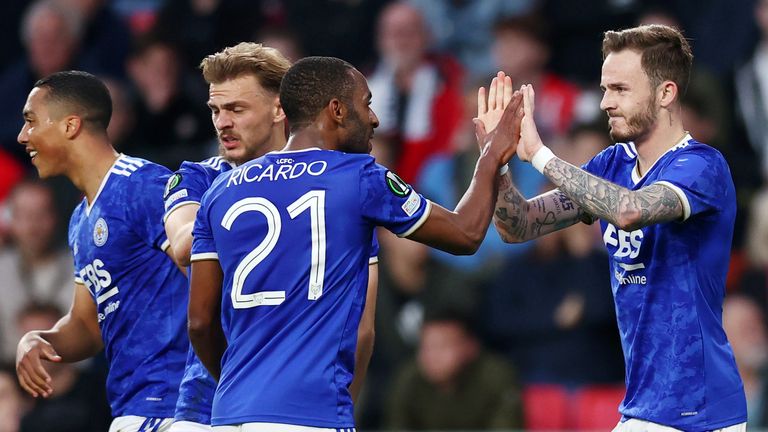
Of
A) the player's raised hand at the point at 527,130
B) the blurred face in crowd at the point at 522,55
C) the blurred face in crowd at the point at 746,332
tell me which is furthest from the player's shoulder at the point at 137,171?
the blurred face in crowd at the point at 522,55

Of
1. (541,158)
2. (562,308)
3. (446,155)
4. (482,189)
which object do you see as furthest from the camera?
(446,155)

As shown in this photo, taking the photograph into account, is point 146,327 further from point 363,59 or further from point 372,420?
point 363,59

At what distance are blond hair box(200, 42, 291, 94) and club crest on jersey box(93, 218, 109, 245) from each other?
849 mm

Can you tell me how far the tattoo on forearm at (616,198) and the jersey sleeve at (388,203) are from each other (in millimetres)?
684

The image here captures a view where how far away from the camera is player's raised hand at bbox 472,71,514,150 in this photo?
5941 millimetres

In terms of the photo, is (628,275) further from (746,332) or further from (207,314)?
(746,332)

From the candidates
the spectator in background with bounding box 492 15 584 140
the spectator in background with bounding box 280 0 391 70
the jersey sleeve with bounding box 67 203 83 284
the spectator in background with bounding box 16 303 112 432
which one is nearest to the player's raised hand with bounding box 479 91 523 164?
the jersey sleeve with bounding box 67 203 83 284

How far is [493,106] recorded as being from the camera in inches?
A: 236

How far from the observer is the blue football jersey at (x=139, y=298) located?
6246 mm

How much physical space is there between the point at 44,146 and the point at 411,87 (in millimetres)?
5832

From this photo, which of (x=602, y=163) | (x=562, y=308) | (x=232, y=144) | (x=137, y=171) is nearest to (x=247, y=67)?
(x=232, y=144)

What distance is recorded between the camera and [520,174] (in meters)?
11.0

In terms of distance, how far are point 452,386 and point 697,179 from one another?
5.29m

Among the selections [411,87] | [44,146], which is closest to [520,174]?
[411,87]
